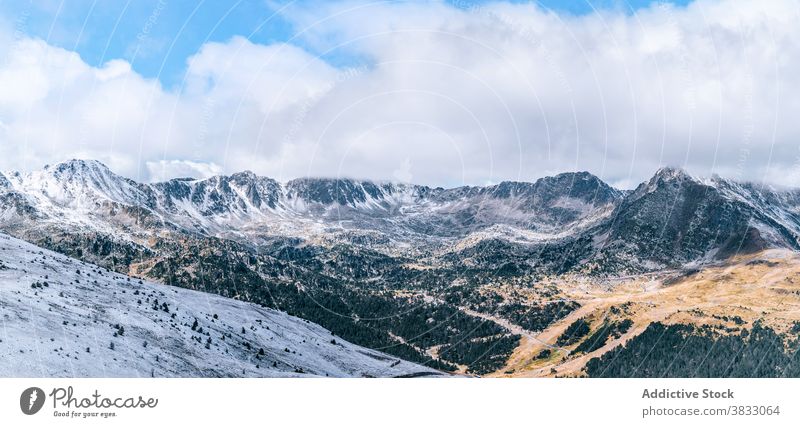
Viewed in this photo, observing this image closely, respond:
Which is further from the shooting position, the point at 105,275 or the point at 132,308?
the point at 105,275

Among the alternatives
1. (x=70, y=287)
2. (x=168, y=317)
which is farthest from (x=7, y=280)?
(x=168, y=317)
